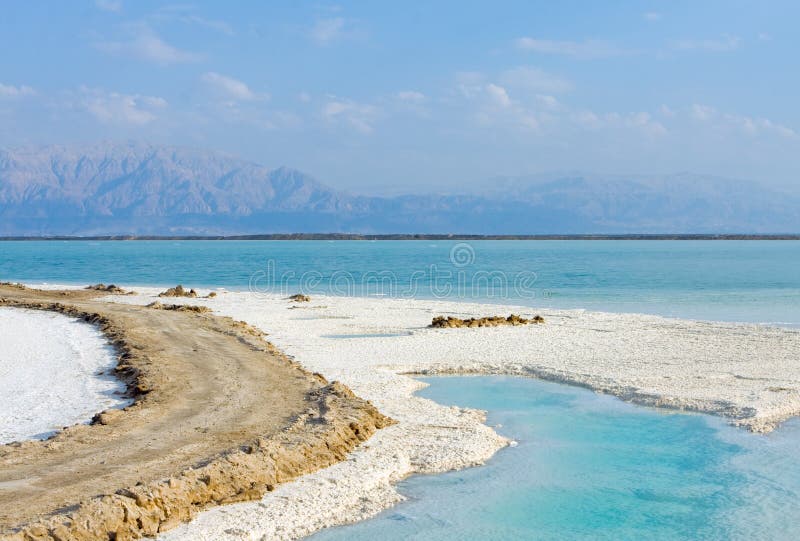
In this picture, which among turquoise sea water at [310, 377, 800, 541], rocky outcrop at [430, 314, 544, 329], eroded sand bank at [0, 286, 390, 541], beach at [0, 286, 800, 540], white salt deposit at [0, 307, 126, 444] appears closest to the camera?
eroded sand bank at [0, 286, 390, 541]

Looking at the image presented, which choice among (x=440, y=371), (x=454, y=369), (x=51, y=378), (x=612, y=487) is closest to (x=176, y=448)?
(x=612, y=487)

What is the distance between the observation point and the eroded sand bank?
7582mm

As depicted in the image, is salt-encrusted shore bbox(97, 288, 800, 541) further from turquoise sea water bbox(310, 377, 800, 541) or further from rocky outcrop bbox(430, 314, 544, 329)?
rocky outcrop bbox(430, 314, 544, 329)

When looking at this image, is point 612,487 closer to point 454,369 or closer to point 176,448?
point 176,448

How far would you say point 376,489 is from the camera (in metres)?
9.38

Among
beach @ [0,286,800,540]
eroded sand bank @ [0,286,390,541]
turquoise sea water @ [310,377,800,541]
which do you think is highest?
eroded sand bank @ [0,286,390,541]

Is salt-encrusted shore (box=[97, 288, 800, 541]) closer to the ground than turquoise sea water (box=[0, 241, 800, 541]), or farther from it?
farther from it

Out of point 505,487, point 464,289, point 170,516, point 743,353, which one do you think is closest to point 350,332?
point 743,353

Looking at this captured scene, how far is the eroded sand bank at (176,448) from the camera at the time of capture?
758 centimetres

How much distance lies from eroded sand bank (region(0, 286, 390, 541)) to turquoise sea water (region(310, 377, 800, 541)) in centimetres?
143

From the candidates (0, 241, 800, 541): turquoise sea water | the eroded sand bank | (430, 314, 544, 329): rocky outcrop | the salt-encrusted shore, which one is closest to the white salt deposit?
the eroded sand bank

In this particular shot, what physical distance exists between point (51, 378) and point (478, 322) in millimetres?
13233

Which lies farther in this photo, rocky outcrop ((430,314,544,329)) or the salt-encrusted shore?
rocky outcrop ((430,314,544,329))

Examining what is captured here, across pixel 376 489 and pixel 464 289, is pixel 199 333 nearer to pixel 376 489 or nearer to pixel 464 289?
pixel 376 489
